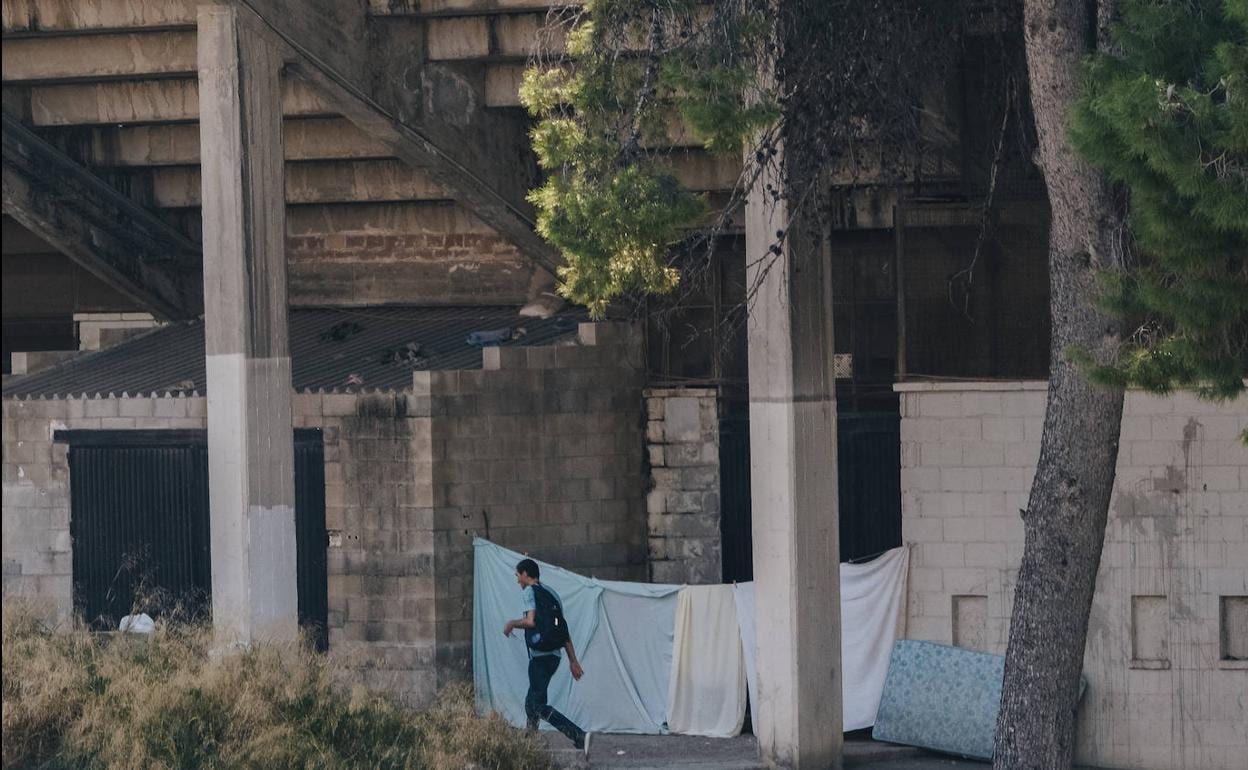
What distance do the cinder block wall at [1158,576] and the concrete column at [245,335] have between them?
587cm

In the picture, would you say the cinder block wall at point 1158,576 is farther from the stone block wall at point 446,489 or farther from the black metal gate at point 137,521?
the black metal gate at point 137,521

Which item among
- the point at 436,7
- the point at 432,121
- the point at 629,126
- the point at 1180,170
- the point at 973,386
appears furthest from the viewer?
the point at 432,121

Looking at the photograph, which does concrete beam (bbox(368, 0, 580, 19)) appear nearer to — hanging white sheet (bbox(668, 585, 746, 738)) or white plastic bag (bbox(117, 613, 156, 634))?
hanging white sheet (bbox(668, 585, 746, 738))

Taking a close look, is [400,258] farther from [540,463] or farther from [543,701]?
[543,701]

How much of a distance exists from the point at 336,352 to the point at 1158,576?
8.46m

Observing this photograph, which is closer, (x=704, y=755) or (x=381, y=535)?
(x=704, y=755)

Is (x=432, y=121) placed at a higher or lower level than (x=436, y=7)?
lower

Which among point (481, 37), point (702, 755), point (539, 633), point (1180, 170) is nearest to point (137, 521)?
point (539, 633)

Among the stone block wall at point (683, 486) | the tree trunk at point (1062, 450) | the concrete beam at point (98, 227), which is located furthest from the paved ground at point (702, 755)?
the concrete beam at point (98, 227)

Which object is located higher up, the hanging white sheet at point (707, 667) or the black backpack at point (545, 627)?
the black backpack at point (545, 627)

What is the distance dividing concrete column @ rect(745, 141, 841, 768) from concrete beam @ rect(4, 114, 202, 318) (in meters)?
8.41

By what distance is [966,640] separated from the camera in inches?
577

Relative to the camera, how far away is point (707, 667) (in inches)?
600

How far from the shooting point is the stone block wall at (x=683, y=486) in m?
16.5
